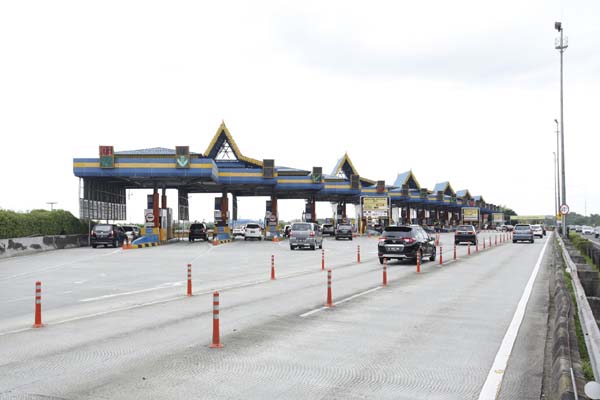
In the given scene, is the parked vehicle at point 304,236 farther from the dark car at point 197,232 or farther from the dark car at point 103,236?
the dark car at point 197,232

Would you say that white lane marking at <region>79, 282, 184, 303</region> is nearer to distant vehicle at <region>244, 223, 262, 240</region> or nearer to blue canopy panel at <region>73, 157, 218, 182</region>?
blue canopy panel at <region>73, 157, 218, 182</region>

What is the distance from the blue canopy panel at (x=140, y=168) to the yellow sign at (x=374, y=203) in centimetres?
3039

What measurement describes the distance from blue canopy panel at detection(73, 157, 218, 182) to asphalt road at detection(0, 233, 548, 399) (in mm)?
30327

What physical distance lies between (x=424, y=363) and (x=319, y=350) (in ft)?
5.12

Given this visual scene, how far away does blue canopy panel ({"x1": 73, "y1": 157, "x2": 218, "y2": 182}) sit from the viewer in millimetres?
47781

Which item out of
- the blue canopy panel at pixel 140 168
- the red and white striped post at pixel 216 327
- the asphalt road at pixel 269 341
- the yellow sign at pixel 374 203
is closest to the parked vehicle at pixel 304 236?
the blue canopy panel at pixel 140 168

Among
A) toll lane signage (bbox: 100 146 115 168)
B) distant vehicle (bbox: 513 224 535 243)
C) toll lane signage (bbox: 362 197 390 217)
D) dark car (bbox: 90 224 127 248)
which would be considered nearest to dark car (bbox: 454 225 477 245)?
distant vehicle (bbox: 513 224 535 243)

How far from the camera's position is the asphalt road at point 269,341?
6.62 m

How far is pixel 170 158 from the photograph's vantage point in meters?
48.9

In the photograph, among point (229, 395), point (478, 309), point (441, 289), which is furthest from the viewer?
point (441, 289)

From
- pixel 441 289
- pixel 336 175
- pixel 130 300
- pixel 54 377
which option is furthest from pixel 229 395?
pixel 336 175

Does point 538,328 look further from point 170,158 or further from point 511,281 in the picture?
point 170,158

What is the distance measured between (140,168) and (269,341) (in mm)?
41377

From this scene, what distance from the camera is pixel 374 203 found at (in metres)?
75.2
